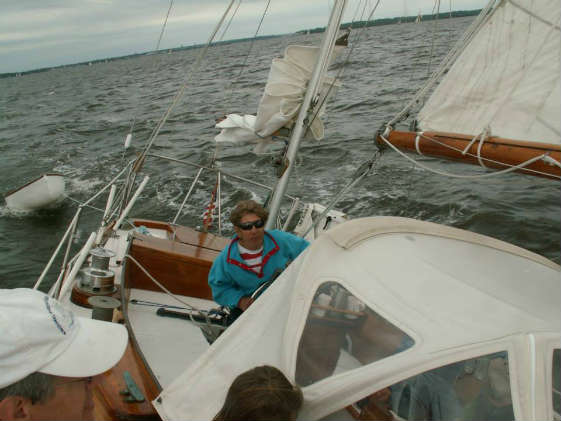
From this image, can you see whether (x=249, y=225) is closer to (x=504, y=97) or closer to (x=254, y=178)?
(x=504, y=97)

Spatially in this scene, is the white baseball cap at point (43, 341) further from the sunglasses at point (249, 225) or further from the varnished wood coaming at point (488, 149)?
the varnished wood coaming at point (488, 149)

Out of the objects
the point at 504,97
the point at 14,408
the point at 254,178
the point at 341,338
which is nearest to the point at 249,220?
the point at 341,338

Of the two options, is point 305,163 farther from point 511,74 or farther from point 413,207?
point 511,74

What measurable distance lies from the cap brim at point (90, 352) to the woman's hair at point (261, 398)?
521 mm

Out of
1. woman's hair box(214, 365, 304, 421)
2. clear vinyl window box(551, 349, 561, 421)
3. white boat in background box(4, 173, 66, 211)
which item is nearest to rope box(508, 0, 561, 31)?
clear vinyl window box(551, 349, 561, 421)

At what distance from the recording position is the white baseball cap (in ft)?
4.14

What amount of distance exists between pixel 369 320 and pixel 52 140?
19.3m

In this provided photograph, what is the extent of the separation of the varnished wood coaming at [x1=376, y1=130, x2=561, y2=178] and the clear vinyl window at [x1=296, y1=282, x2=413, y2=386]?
47.4 inches

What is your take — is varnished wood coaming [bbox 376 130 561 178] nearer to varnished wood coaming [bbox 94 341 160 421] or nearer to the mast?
the mast

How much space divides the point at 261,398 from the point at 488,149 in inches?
75.3

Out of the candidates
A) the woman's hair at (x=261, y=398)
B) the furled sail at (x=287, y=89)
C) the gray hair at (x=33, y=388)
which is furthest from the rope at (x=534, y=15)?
the gray hair at (x=33, y=388)

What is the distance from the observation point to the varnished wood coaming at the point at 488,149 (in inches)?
84.7

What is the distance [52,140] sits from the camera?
18.0 metres

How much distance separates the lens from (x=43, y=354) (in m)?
1.34
